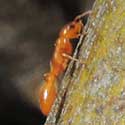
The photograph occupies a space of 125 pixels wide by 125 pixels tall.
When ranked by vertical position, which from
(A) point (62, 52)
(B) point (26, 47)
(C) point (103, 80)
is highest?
(C) point (103, 80)

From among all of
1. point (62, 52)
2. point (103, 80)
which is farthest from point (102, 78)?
point (62, 52)

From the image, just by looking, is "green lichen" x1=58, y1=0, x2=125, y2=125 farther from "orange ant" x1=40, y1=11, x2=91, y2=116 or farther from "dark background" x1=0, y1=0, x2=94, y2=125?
"dark background" x1=0, y1=0, x2=94, y2=125

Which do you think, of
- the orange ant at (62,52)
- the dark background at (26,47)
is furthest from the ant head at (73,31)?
the dark background at (26,47)

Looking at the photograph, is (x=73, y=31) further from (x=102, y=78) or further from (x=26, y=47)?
(x=26, y=47)

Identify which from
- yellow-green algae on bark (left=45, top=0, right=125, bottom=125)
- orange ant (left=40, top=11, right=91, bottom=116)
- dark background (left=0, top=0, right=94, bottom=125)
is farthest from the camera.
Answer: dark background (left=0, top=0, right=94, bottom=125)

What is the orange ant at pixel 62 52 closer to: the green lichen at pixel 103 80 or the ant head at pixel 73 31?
the ant head at pixel 73 31

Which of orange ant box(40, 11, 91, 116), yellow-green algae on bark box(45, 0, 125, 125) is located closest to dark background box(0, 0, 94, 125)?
orange ant box(40, 11, 91, 116)
